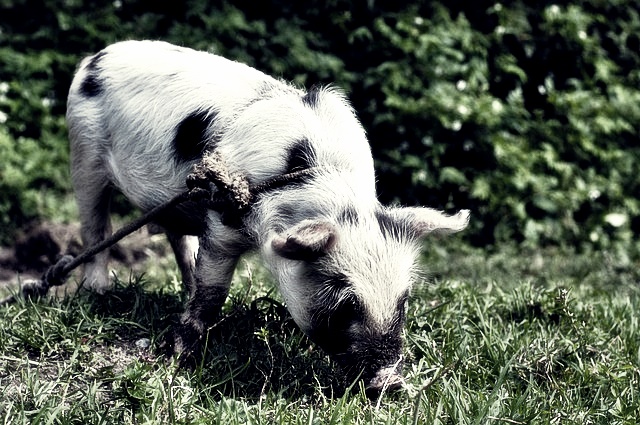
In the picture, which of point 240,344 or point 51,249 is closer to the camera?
point 240,344

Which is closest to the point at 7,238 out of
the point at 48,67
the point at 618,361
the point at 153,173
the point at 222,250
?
the point at 48,67

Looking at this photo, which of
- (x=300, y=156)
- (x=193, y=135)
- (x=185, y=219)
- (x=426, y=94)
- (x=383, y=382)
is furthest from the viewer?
(x=426, y=94)

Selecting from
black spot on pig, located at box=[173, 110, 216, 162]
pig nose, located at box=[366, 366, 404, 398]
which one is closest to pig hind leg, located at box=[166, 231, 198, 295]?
black spot on pig, located at box=[173, 110, 216, 162]

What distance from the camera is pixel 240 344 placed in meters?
4.15

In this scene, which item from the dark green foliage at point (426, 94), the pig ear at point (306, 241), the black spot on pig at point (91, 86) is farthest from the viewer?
the dark green foliage at point (426, 94)

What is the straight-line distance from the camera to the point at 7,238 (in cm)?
754

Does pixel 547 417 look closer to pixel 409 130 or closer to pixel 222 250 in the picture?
pixel 222 250

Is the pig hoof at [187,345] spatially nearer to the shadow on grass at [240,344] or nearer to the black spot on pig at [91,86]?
the shadow on grass at [240,344]

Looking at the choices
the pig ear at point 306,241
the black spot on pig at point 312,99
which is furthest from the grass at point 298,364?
the black spot on pig at point 312,99

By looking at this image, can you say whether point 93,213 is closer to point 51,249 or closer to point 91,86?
point 91,86

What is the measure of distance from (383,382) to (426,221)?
2.48 ft

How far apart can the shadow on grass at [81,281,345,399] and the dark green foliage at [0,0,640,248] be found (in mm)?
3752

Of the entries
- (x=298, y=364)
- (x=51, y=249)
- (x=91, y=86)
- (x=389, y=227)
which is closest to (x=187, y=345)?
(x=298, y=364)

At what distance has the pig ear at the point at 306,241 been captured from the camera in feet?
11.4
